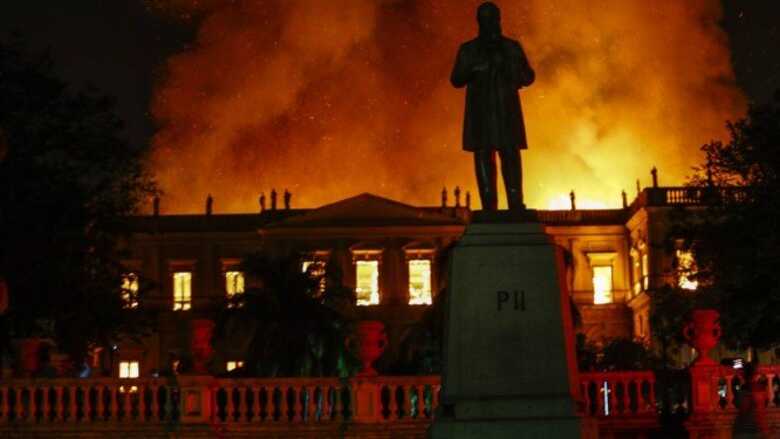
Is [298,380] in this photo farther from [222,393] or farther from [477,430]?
[477,430]

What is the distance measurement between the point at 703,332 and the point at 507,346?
25.5 ft

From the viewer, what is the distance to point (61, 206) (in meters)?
36.9

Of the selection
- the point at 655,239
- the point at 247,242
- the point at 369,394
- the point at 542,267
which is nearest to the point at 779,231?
the point at 369,394

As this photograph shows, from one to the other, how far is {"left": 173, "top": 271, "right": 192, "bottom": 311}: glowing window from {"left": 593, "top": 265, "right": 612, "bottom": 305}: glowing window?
25590 millimetres

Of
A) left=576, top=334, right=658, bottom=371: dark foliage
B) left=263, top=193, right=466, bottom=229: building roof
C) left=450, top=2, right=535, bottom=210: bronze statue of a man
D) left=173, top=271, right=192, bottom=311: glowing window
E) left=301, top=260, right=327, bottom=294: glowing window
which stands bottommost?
left=576, top=334, right=658, bottom=371: dark foliage

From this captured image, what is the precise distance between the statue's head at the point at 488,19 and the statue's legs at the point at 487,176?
1.33 metres

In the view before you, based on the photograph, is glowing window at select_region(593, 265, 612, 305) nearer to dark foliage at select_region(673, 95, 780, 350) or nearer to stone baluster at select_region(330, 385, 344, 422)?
dark foliage at select_region(673, 95, 780, 350)

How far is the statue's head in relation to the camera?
18312mm

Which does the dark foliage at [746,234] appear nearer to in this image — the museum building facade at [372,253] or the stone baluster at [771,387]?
the stone baluster at [771,387]

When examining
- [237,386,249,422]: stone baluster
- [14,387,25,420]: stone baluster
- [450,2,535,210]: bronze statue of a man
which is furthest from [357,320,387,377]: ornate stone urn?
[450,2,535,210]: bronze statue of a man

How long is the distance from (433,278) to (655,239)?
13510 mm

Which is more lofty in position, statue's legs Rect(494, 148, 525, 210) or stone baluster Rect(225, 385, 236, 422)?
statue's legs Rect(494, 148, 525, 210)

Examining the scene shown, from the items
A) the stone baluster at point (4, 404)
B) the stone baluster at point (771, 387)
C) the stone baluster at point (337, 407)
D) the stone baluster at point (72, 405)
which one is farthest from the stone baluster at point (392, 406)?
the stone baluster at point (4, 404)

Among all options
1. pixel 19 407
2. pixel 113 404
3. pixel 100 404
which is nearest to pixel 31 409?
pixel 19 407
